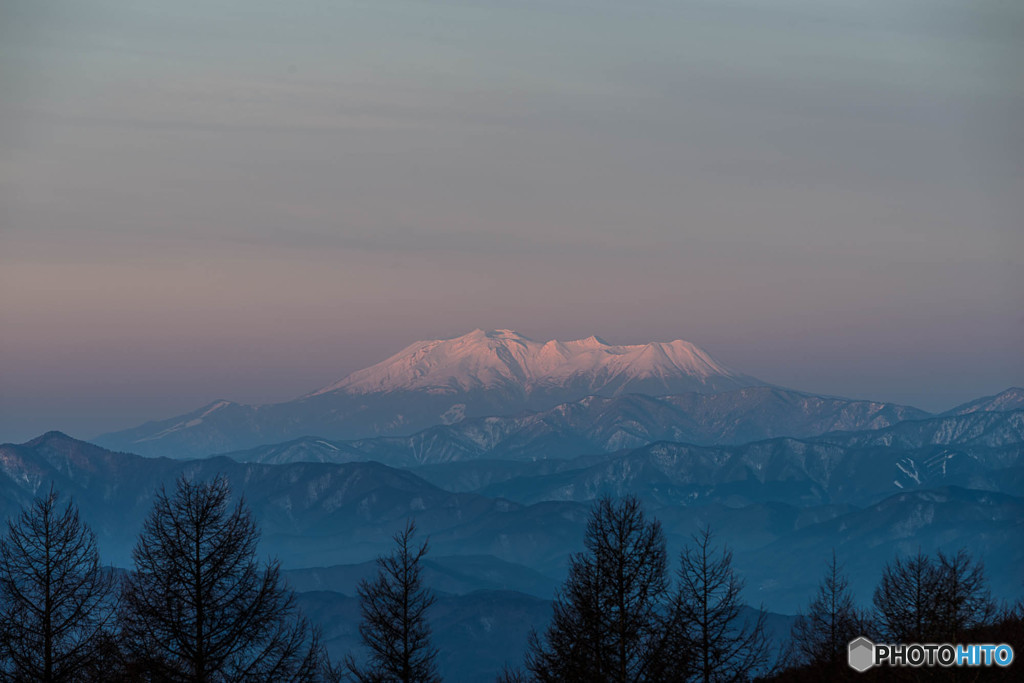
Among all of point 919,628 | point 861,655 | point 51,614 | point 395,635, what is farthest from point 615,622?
point 919,628

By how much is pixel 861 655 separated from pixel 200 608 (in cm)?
2975

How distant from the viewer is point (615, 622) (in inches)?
1779

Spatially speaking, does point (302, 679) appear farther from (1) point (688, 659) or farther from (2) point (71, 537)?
(1) point (688, 659)

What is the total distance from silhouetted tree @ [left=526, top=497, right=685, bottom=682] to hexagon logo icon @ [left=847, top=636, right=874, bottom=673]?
33.2 ft

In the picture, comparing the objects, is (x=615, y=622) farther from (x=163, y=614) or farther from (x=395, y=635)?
(x=163, y=614)

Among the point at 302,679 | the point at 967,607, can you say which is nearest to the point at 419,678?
the point at 302,679

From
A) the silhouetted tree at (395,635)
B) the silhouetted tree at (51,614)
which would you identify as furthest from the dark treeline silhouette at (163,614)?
the silhouetted tree at (395,635)

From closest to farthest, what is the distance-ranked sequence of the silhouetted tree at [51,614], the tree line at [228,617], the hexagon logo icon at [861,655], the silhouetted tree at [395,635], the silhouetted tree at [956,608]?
the silhouetted tree at [51,614], the tree line at [228,617], the silhouetted tree at [956,608], the silhouetted tree at [395,635], the hexagon logo icon at [861,655]

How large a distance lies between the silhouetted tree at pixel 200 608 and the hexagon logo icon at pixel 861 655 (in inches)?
963

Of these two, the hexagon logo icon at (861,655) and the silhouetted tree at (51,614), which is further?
the hexagon logo icon at (861,655)

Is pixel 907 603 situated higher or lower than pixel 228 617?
higher

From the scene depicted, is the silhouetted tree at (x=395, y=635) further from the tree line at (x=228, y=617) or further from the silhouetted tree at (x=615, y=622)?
the silhouetted tree at (x=615, y=622)

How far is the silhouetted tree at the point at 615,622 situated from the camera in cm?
4434

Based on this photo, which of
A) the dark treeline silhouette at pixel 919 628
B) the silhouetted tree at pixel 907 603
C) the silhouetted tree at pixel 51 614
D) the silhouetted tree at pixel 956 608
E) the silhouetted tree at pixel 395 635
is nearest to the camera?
the silhouetted tree at pixel 51 614
